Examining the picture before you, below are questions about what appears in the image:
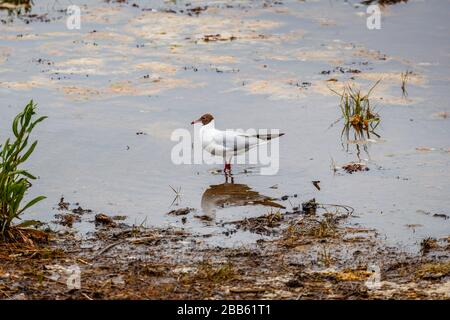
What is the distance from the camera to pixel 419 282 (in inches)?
286

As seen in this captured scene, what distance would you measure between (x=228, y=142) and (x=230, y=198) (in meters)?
1.15

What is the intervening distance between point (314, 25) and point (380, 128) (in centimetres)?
626

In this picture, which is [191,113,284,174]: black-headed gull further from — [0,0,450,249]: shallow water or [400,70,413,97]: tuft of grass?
[400,70,413,97]: tuft of grass

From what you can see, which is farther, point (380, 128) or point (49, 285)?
point (380, 128)

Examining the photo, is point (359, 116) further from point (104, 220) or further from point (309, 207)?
point (104, 220)

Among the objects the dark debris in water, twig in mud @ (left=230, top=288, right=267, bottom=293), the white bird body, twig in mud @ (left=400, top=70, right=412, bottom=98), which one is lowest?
twig in mud @ (left=230, top=288, right=267, bottom=293)

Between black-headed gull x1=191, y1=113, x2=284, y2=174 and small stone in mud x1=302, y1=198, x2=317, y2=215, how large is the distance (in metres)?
1.78

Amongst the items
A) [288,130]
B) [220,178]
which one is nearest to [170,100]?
[288,130]

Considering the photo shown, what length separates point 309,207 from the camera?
935 centimetres

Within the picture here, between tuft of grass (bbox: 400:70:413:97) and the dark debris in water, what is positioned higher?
tuft of grass (bbox: 400:70:413:97)

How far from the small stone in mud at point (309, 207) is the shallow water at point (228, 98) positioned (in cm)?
30

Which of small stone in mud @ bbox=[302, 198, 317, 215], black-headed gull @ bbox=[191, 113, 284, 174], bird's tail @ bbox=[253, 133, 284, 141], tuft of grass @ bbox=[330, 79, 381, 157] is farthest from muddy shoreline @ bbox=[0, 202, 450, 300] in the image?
tuft of grass @ bbox=[330, 79, 381, 157]

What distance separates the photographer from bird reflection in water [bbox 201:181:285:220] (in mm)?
9672

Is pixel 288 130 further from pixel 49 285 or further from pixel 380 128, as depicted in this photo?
pixel 49 285
